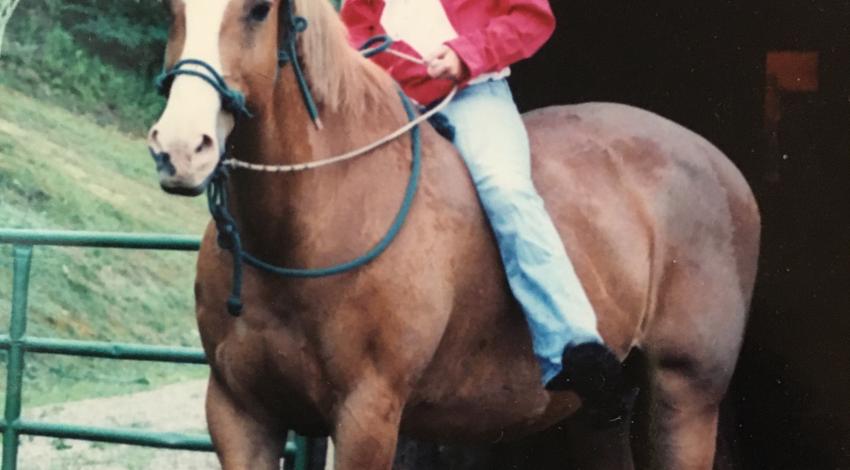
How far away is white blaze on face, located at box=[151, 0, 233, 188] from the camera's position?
2293 mm

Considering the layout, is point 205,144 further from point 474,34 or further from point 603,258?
point 603,258

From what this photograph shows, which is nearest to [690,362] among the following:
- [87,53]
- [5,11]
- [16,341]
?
[16,341]

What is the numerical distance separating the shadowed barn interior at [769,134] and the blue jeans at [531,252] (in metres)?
1.93

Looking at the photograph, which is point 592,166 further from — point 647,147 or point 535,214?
point 535,214

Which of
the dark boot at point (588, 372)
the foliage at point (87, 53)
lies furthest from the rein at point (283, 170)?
the foliage at point (87, 53)

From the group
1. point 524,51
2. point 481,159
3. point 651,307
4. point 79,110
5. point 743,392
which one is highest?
point 524,51

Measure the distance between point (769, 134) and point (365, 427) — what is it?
5.62 meters

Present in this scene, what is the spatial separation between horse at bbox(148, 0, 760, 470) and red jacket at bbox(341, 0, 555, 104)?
0.21 meters

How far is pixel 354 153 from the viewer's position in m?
2.90

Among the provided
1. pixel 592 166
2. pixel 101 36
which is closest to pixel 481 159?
pixel 592 166

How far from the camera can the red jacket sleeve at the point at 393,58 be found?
3.29 metres

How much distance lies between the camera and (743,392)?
247 inches

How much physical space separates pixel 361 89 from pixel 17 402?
2.14 m

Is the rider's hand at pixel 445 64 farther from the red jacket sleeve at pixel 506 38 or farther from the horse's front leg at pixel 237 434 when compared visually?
the horse's front leg at pixel 237 434
